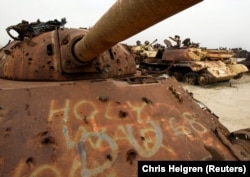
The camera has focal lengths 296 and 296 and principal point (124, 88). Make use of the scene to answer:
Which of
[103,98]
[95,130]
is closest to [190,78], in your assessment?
[103,98]

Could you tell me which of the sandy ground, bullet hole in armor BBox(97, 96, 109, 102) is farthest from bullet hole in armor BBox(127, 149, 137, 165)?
the sandy ground

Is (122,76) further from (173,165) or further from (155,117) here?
(173,165)

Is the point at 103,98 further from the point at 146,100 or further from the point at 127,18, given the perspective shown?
the point at 127,18

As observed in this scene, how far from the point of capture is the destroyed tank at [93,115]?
245 centimetres

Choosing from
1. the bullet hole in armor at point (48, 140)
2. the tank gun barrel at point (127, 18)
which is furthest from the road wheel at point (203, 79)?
the bullet hole in armor at point (48, 140)

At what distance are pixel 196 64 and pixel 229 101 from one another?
10.9 feet

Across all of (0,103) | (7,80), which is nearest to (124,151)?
(0,103)

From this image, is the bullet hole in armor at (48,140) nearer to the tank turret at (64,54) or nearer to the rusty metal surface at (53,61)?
the tank turret at (64,54)

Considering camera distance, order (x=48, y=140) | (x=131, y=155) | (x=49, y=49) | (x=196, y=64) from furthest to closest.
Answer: (x=196, y=64) → (x=49, y=49) → (x=131, y=155) → (x=48, y=140)

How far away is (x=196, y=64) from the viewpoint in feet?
48.1

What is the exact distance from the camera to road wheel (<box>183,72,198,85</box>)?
1503 cm

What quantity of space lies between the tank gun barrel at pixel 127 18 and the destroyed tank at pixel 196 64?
11724 millimetres
